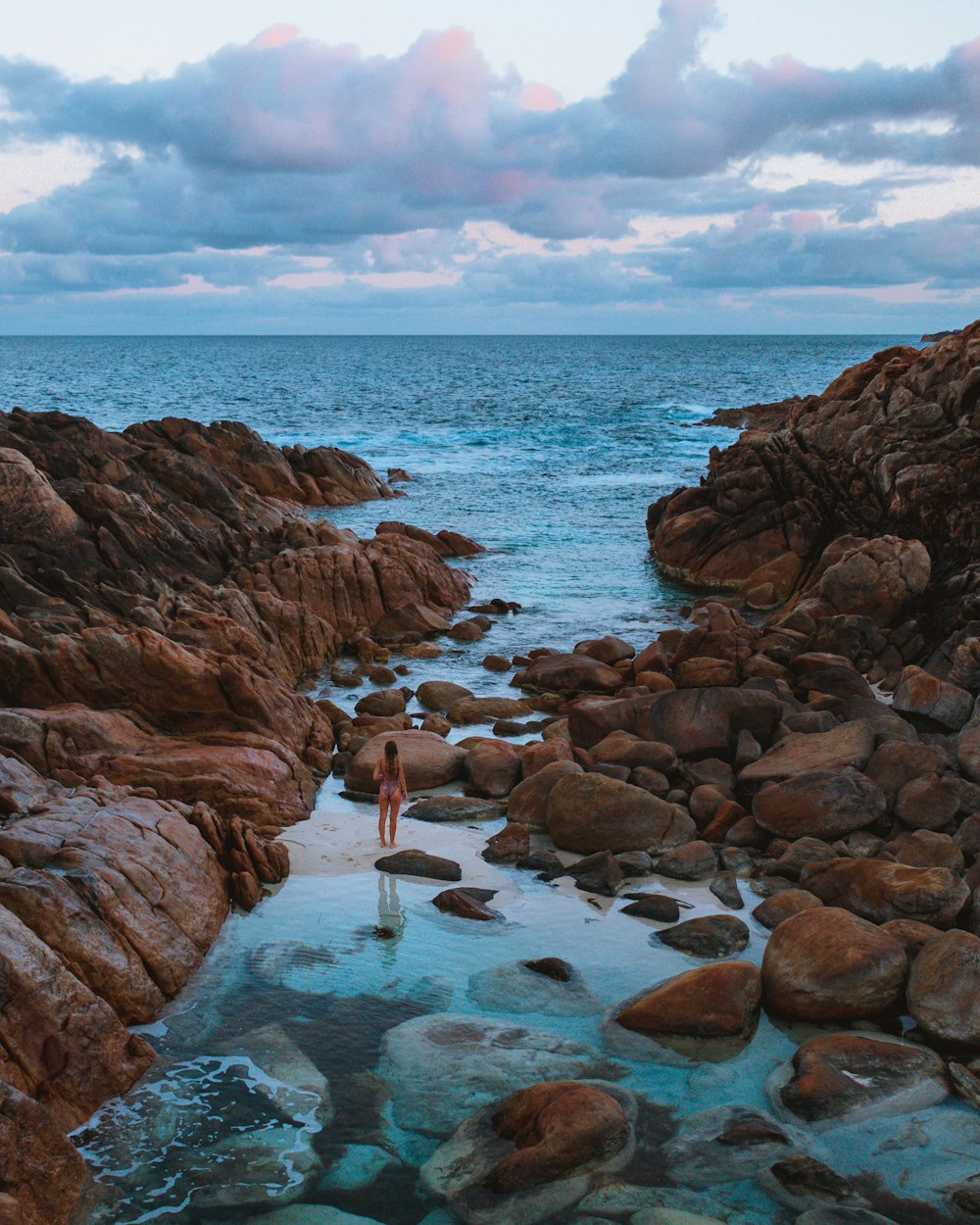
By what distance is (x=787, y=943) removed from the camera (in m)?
9.89

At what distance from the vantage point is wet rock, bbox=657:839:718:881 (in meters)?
12.2

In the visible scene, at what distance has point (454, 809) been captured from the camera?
14.1 m

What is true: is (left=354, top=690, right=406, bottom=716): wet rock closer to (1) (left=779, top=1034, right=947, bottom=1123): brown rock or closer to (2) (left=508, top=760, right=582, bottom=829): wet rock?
(2) (left=508, top=760, right=582, bottom=829): wet rock

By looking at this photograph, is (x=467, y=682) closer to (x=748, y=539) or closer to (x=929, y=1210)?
(x=748, y=539)

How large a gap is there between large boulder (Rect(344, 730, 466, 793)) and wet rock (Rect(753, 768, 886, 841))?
13.9ft

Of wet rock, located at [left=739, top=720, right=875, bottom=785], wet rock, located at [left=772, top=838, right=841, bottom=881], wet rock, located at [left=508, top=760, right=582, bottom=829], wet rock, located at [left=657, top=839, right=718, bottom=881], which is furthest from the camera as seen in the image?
wet rock, located at [left=739, top=720, right=875, bottom=785]

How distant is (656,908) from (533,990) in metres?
1.90

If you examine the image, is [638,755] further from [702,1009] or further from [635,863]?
[702,1009]

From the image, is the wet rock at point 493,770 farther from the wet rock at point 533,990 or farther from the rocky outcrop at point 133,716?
the wet rock at point 533,990

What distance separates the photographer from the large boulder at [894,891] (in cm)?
1059

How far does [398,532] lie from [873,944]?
78.2 feet

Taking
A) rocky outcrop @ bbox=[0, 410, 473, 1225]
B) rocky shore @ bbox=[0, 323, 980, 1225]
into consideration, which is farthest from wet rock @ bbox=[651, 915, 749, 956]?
rocky outcrop @ bbox=[0, 410, 473, 1225]

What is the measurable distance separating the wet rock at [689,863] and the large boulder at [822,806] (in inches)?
38.1

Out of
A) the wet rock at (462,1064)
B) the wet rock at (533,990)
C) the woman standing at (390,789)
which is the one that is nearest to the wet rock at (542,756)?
the woman standing at (390,789)
